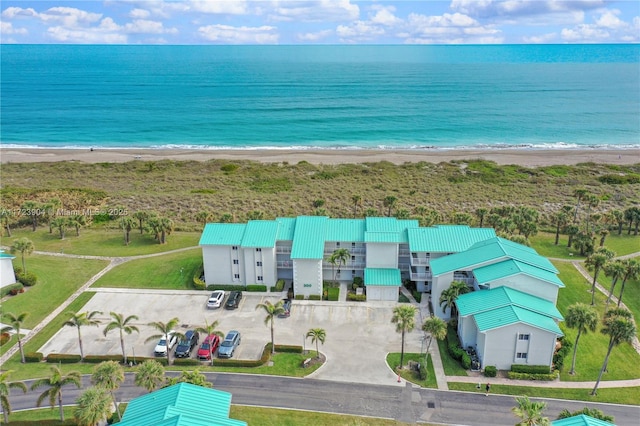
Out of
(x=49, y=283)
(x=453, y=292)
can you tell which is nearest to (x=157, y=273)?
(x=49, y=283)

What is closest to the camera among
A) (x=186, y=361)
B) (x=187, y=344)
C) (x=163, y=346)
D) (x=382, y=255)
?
(x=186, y=361)

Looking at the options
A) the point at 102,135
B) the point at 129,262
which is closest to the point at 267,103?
the point at 102,135

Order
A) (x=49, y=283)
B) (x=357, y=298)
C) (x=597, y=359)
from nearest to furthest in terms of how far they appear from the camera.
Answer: (x=597, y=359) < (x=357, y=298) < (x=49, y=283)

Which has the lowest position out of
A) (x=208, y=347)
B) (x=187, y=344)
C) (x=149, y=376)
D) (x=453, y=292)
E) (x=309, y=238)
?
(x=187, y=344)

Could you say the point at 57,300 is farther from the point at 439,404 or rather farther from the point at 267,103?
the point at 267,103

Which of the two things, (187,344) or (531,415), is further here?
(187,344)

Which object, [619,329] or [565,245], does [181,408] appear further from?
[565,245]

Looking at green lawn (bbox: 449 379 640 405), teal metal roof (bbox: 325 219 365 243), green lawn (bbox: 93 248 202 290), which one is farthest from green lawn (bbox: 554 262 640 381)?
green lawn (bbox: 93 248 202 290)
